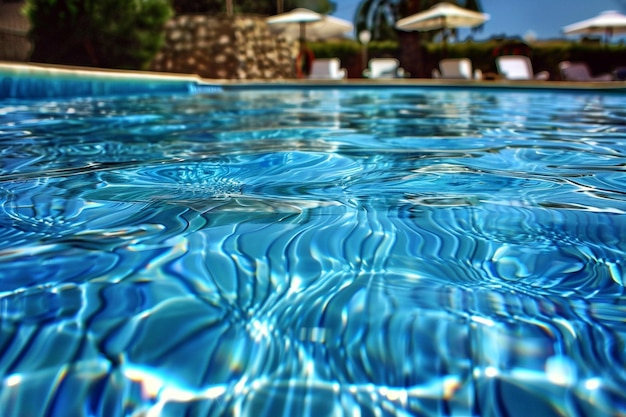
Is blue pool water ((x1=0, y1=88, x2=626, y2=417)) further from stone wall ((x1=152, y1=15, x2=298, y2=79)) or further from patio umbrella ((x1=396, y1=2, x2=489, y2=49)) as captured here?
stone wall ((x1=152, y1=15, x2=298, y2=79))

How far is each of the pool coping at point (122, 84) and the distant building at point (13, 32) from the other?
4083 mm

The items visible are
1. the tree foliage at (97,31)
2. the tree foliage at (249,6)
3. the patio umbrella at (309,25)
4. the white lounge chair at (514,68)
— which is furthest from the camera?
the tree foliage at (249,6)

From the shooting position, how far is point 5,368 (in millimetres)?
788

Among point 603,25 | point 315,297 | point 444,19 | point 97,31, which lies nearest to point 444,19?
point 444,19

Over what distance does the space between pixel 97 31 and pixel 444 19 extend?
947 cm

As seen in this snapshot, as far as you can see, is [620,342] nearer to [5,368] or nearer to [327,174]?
[5,368]

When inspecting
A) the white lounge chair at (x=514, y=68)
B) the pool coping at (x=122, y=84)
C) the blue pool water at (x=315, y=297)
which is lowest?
the blue pool water at (x=315, y=297)

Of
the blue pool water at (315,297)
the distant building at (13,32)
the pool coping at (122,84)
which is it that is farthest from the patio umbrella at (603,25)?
the blue pool water at (315,297)

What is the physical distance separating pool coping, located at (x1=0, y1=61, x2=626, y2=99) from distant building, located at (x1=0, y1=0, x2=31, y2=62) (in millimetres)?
4083

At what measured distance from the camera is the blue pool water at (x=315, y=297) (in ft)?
2.50

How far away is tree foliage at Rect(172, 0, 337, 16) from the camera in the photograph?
21506 mm

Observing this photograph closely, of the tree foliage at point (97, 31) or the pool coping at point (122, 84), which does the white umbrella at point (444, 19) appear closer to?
the pool coping at point (122, 84)

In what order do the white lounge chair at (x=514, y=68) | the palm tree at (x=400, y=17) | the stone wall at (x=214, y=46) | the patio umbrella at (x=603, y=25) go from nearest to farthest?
the white lounge chair at (x=514, y=68) → the patio umbrella at (x=603, y=25) → the stone wall at (x=214, y=46) → the palm tree at (x=400, y=17)

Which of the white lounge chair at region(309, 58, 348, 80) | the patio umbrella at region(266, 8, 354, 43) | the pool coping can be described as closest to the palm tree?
the patio umbrella at region(266, 8, 354, 43)
